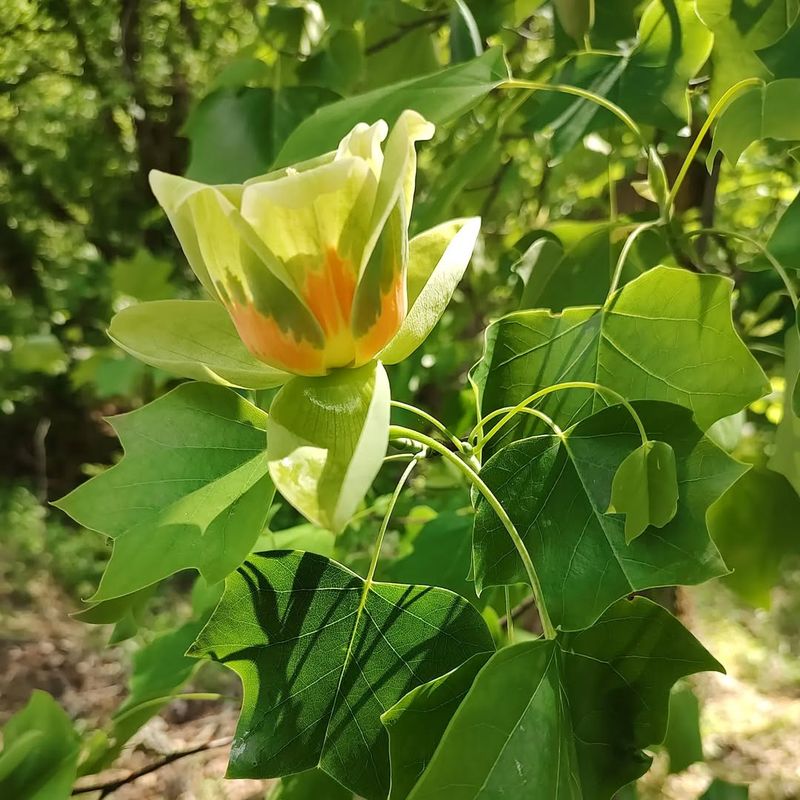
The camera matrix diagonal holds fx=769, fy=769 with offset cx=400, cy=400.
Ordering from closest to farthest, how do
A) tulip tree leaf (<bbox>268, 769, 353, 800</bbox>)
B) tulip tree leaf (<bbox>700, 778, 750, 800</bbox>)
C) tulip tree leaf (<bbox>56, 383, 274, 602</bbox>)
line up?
tulip tree leaf (<bbox>56, 383, 274, 602</bbox>)
tulip tree leaf (<bbox>268, 769, 353, 800</bbox>)
tulip tree leaf (<bbox>700, 778, 750, 800</bbox>)

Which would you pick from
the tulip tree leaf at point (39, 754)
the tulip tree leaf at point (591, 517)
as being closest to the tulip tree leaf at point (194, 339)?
the tulip tree leaf at point (591, 517)

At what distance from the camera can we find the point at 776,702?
1694 mm

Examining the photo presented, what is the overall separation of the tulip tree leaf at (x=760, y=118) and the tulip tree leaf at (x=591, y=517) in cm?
14

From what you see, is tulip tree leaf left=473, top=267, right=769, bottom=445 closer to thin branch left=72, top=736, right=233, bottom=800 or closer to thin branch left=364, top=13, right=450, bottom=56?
thin branch left=72, top=736, right=233, bottom=800

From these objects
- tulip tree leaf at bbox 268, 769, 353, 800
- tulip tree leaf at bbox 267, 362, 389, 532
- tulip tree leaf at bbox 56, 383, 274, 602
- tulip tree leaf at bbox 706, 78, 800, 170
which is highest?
tulip tree leaf at bbox 706, 78, 800, 170

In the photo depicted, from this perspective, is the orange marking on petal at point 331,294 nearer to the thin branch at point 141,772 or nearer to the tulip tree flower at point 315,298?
the tulip tree flower at point 315,298

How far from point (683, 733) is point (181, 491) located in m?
0.49

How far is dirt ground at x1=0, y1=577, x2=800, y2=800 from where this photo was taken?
139 cm

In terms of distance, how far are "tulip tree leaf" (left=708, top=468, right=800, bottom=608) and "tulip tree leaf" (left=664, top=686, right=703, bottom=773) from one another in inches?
6.4

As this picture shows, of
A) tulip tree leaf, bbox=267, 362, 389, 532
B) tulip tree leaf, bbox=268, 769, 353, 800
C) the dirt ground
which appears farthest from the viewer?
the dirt ground

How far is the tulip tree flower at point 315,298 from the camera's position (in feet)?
0.83

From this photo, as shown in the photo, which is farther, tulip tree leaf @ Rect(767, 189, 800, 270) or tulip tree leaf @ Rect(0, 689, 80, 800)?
tulip tree leaf @ Rect(0, 689, 80, 800)

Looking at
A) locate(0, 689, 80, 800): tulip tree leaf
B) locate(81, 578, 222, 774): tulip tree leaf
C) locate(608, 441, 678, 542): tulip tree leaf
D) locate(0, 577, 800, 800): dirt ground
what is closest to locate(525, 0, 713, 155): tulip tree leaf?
locate(608, 441, 678, 542): tulip tree leaf

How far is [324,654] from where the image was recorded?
1.16 feet
